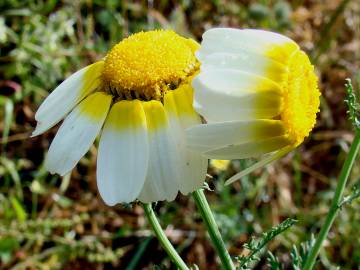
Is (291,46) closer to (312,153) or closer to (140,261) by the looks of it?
(140,261)

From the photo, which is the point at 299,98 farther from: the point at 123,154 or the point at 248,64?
the point at 123,154

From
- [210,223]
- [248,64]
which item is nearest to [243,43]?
[248,64]

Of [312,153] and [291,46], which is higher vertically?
[291,46]

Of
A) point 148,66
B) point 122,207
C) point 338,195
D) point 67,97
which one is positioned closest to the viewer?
point 148,66

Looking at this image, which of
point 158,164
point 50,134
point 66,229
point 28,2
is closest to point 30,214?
point 66,229

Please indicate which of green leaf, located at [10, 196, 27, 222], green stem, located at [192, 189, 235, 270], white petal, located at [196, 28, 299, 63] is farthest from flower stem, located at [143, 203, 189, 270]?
green leaf, located at [10, 196, 27, 222]

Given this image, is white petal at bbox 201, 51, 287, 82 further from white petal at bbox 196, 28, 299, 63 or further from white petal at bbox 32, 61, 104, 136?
white petal at bbox 32, 61, 104, 136

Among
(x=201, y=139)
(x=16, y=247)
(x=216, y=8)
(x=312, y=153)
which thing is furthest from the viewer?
(x=216, y=8)
